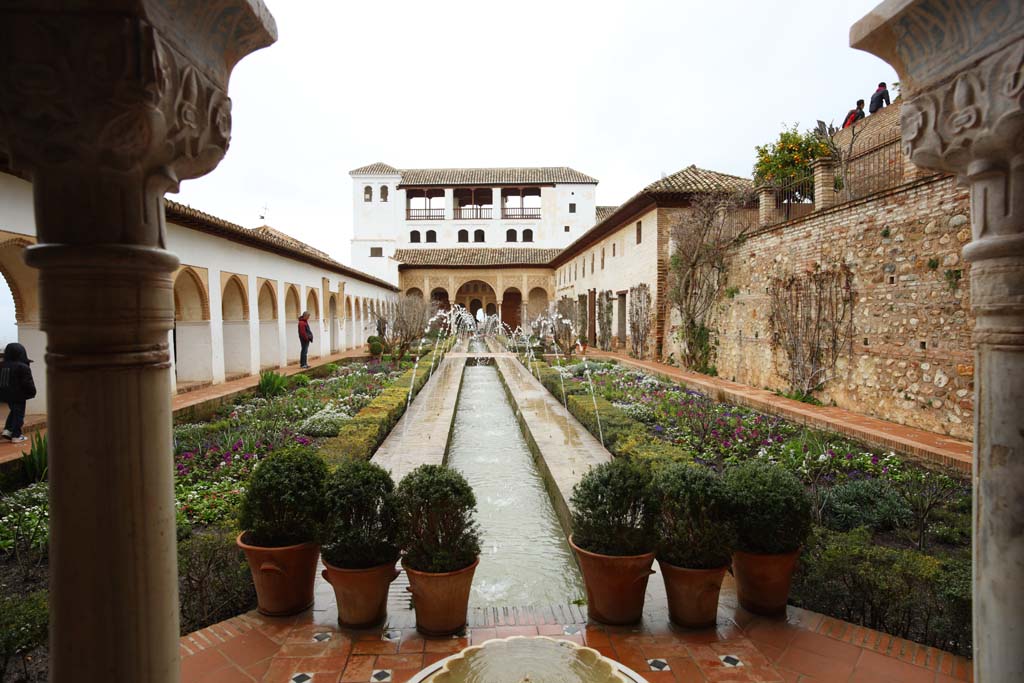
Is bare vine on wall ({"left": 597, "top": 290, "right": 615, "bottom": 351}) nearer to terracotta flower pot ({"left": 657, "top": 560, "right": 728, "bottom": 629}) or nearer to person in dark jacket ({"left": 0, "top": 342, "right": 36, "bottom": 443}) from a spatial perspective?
person in dark jacket ({"left": 0, "top": 342, "right": 36, "bottom": 443})

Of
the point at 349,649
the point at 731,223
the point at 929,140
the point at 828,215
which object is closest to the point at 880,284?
the point at 828,215

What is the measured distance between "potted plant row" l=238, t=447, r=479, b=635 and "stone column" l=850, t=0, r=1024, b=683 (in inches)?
89.9

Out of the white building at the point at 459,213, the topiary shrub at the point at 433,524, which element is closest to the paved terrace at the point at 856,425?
the topiary shrub at the point at 433,524

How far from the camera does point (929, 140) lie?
1.80 m

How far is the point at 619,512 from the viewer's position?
3289 mm

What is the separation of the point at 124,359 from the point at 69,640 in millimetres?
750

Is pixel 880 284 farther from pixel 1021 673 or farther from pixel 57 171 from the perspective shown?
pixel 57 171

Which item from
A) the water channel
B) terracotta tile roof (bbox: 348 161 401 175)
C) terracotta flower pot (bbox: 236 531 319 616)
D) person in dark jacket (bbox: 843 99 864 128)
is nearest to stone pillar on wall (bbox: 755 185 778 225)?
person in dark jacket (bbox: 843 99 864 128)

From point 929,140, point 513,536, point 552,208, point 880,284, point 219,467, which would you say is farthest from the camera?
point 552,208

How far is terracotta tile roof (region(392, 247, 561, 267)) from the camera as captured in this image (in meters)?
38.2

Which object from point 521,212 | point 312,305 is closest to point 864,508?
point 312,305

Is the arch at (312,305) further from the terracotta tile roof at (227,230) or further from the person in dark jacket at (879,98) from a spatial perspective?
the person in dark jacket at (879,98)

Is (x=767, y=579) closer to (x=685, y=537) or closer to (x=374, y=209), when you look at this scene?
(x=685, y=537)

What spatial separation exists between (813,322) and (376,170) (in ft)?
121
